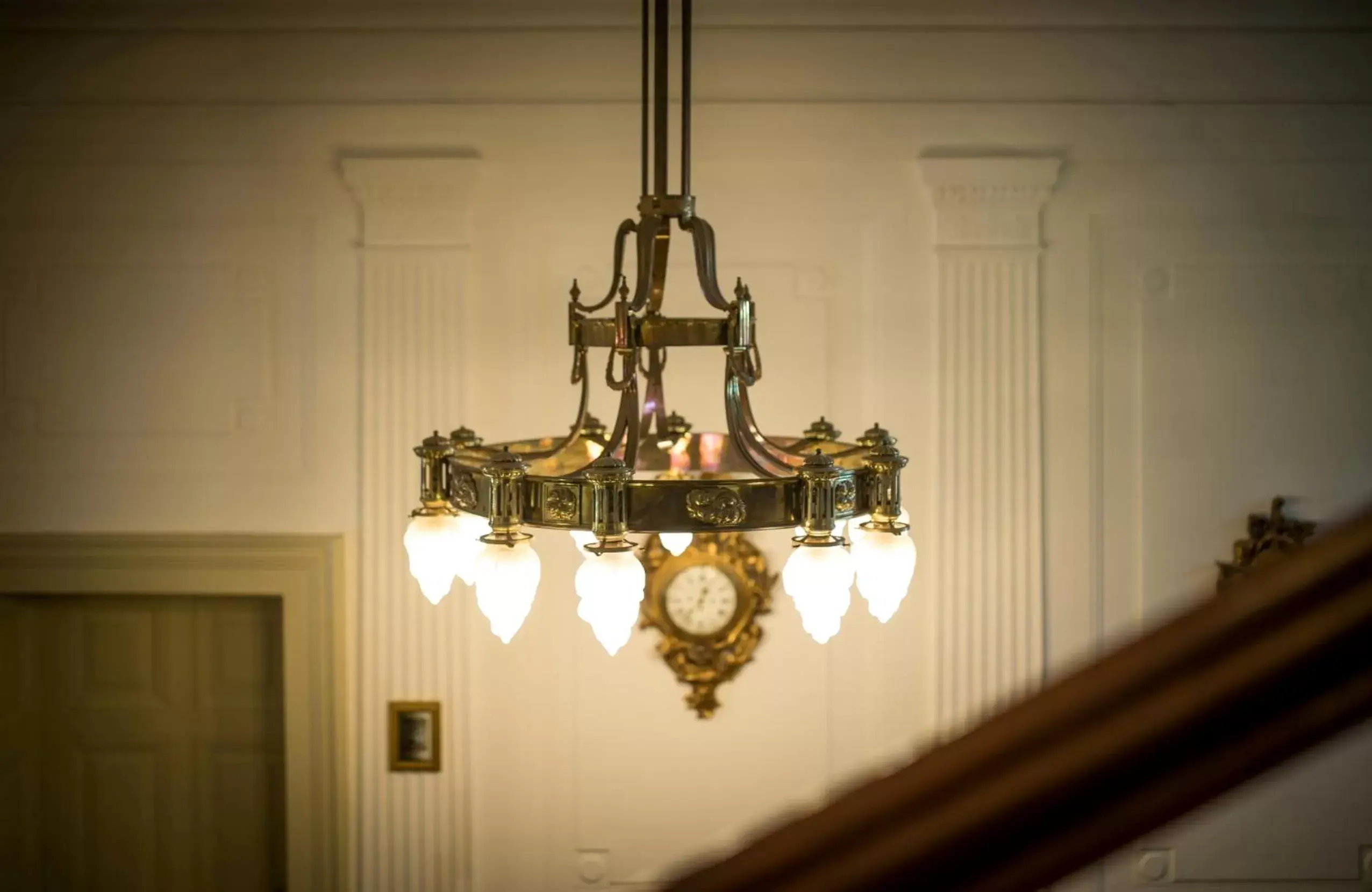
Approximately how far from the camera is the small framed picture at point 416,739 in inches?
163

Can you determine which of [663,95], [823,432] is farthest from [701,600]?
[663,95]

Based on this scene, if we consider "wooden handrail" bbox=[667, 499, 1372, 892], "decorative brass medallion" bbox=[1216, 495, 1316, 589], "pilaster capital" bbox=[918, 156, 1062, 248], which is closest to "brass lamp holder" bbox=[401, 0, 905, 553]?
"wooden handrail" bbox=[667, 499, 1372, 892]

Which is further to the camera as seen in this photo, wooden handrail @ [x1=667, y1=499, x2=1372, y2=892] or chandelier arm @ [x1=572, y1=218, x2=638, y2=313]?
chandelier arm @ [x1=572, y1=218, x2=638, y2=313]

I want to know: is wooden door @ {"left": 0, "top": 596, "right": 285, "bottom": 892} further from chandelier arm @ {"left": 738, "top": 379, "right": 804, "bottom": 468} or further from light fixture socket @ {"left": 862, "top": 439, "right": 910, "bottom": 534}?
light fixture socket @ {"left": 862, "top": 439, "right": 910, "bottom": 534}

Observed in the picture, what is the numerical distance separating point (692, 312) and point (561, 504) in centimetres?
223

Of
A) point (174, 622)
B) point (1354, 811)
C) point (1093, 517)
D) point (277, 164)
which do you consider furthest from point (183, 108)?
point (1354, 811)

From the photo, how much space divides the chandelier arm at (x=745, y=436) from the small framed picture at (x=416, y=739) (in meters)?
2.44

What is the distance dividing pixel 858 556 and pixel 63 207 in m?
3.39

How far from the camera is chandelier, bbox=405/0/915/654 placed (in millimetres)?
1933

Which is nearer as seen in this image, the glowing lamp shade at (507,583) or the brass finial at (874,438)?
the glowing lamp shade at (507,583)

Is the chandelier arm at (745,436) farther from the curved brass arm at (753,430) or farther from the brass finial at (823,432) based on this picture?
the brass finial at (823,432)

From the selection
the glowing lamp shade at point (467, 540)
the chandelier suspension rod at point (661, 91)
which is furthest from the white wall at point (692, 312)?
the chandelier suspension rod at point (661, 91)

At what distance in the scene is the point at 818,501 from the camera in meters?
1.98

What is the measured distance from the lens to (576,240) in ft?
13.4
